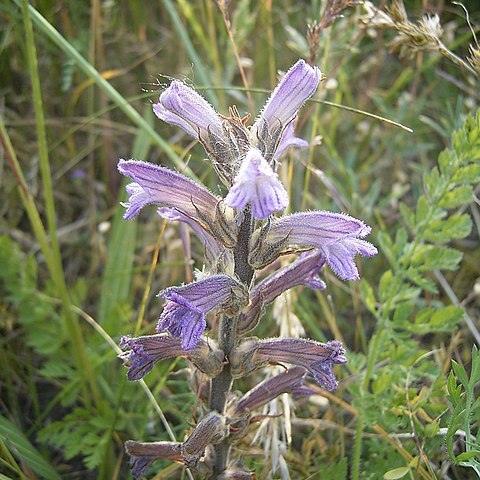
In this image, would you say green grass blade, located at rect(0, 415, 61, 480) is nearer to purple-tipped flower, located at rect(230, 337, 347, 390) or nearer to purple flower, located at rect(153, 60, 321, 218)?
purple-tipped flower, located at rect(230, 337, 347, 390)

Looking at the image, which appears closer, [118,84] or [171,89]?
[171,89]

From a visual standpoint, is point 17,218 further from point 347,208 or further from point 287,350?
point 287,350

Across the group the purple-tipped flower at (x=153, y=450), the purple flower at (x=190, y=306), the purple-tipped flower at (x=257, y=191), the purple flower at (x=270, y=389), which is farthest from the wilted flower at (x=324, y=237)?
the purple-tipped flower at (x=153, y=450)

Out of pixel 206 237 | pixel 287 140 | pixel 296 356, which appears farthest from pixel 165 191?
pixel 296 356

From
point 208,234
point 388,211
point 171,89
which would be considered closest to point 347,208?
point 388,211

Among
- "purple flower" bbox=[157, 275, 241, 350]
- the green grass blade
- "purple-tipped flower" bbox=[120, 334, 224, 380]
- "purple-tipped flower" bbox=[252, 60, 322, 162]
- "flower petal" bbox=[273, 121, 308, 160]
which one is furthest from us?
the green grass blade

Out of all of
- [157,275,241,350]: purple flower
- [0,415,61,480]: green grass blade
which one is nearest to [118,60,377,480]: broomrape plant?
[157,275,241,350]: purple flower

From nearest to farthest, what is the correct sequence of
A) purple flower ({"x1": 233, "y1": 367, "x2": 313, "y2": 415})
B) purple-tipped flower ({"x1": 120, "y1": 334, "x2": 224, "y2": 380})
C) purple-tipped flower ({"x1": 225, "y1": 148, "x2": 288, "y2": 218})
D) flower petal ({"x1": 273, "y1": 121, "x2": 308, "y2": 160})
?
purple-tipped flower ({"x1": 225, "y1": 148, "x2": 288, "y2": 218})
purple-tipped flower ({"x1": 120, "y1": 334, "x2": 224, "y2": 380})
flower petal ({"x1": 273, "y1": 121, "x2": 308, "y2": 160})
purple flower ({"x1": 233, "y1": 367, "x2": 313, "y2": 415})

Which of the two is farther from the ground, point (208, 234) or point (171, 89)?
point (171, 89)

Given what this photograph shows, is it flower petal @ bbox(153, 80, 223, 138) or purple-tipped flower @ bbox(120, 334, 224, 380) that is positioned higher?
flower petal @ bbox(153, 80, 223, 138)
